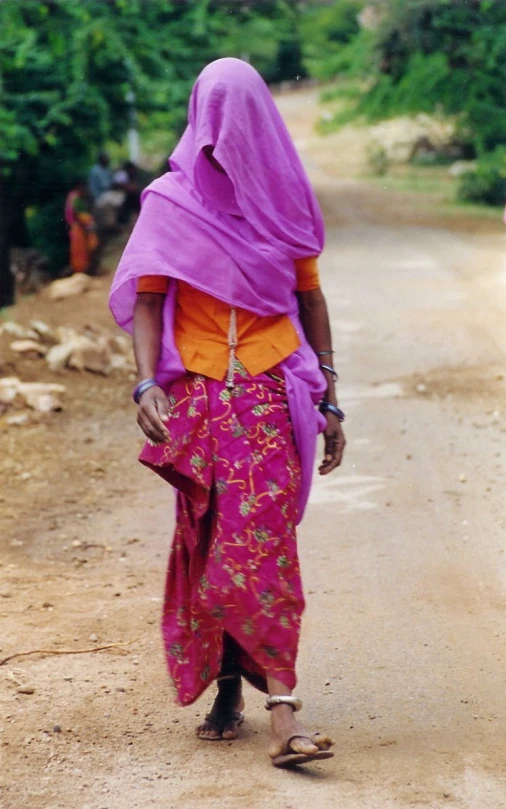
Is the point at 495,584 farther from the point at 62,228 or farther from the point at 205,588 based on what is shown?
the point at 62,228

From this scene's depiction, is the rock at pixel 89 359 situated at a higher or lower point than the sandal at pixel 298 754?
lower

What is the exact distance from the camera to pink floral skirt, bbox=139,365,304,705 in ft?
10.1

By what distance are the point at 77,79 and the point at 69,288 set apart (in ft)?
9.85

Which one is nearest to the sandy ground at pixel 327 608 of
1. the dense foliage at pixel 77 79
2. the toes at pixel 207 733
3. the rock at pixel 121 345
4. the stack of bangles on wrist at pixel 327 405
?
the toes at pixel 207 733

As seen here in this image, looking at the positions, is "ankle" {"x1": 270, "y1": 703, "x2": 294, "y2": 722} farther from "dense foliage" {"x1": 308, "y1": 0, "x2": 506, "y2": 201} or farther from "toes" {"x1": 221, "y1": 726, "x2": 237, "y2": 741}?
"dense foliage" {"x1": 308, "y1": 0, "x2": 506, "y2": 201}

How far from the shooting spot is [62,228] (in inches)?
638

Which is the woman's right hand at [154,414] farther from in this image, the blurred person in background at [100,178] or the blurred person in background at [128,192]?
the blurred person in background at [128,192]

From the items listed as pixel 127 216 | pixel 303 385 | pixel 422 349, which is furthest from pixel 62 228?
pixel 303 385

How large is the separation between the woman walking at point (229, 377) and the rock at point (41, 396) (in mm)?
4990

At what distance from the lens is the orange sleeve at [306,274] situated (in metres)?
3.31

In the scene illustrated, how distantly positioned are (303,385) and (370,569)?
1.94m

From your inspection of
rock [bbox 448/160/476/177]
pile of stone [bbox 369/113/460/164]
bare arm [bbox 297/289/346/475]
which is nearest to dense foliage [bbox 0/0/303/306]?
rock [bbox 448/160/476/177]

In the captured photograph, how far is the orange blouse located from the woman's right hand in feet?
0.42

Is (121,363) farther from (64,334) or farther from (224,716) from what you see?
(224,716)
